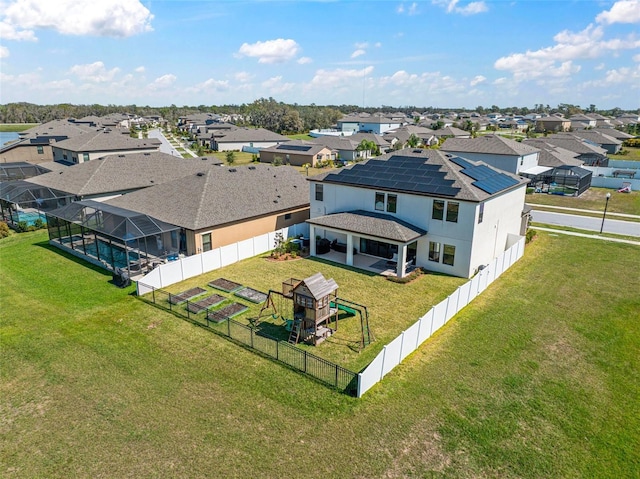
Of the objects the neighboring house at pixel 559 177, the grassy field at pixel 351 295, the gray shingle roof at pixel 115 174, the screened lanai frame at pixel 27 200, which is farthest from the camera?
the neighboring house at pixel 559 177

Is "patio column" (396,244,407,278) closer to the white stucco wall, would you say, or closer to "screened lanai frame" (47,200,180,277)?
the white stucco wall

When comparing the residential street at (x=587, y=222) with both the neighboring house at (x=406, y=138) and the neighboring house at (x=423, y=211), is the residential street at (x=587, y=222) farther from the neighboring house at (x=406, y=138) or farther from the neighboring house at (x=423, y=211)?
the neighboring house at (x=406, y=138)

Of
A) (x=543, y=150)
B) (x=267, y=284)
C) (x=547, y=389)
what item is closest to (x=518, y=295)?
(x=547, y=389)

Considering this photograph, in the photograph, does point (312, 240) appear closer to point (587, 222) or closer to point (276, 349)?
point (276, 349)

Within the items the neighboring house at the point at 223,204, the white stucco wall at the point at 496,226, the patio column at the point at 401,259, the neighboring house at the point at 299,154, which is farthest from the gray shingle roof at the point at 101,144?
the white stucco wall at the point at 496,226

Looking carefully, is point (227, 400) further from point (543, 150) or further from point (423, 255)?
point (543, 150)

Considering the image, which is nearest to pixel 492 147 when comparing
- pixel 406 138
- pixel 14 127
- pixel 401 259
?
pixel 401 259
